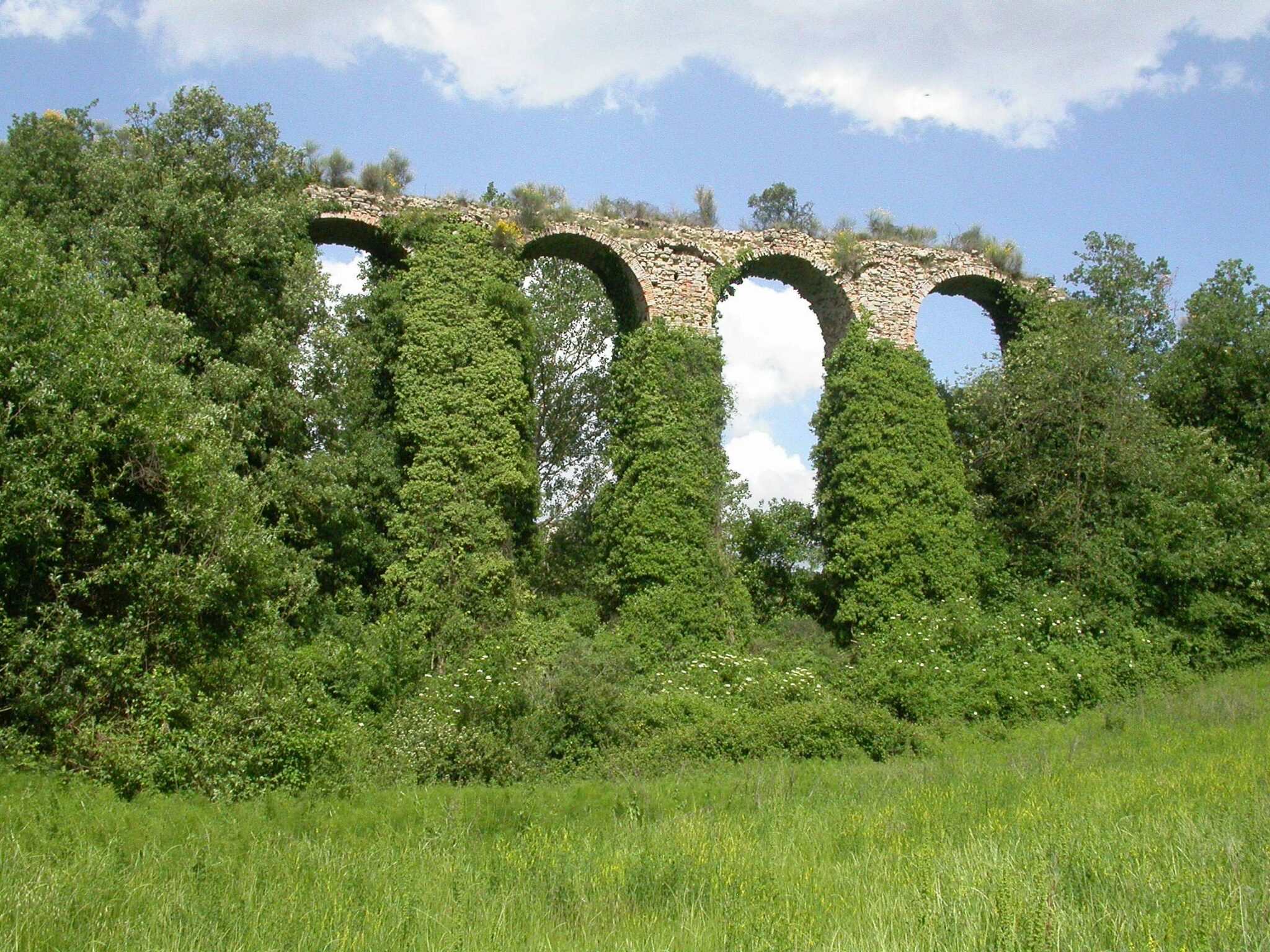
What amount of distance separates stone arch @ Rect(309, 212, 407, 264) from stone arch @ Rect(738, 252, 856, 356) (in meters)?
6.30

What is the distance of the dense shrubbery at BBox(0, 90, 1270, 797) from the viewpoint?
399 inches

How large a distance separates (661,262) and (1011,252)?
25.6 ft

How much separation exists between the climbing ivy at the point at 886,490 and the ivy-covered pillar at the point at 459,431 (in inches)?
218

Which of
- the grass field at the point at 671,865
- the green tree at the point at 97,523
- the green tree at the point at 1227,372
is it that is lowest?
the grass field at the point at 671,865

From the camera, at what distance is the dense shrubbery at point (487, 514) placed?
33.2 feet

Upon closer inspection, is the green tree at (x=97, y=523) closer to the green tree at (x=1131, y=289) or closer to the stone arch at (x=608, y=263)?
the stone arch at (x=608, y=263)

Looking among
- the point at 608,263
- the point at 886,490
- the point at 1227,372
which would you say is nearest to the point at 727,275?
the point at 608,263

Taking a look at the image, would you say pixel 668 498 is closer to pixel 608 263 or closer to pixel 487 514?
pixel 487 514

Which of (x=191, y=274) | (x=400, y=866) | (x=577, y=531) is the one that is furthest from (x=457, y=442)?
(x=400, y=866)

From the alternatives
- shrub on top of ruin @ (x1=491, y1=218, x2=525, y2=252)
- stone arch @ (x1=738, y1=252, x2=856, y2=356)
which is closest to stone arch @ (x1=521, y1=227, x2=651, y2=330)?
shrub on top of ruin @ (x1=491, y1=218, x2=525, y2=252)

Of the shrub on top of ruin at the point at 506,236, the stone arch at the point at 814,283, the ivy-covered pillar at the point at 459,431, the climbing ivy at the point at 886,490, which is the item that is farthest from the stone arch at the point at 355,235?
the climbing ivy at the point at 886,490

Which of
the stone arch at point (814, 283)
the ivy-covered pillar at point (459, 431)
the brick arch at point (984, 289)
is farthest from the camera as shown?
the brick arch at point (984, 289)

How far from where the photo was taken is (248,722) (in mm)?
9930

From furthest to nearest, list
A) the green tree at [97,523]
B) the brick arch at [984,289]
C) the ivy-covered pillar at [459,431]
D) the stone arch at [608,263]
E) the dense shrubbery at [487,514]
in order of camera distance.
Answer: the brick arch at [984,289]
the stone arch at [608,263]
the ivy-covered pillar at [459,431]
the dense shrubbery at [487,514]
the green tree at [97,523]
